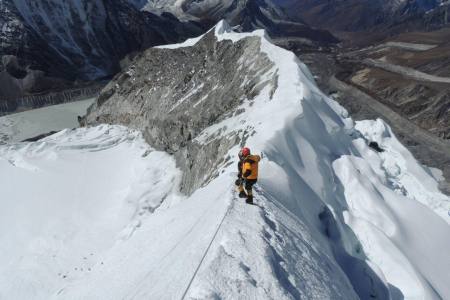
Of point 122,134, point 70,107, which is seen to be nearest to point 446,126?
point 122,134

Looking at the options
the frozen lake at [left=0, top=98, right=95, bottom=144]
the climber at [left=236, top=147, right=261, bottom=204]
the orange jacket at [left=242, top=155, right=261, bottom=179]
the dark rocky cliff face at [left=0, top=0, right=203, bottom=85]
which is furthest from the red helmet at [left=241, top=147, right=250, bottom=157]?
the dark rocky cliff face at [left=0, top=0, right=203, bottom=85]

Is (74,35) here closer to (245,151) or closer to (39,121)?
(39,121)

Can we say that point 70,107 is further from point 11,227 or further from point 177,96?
point 11,227

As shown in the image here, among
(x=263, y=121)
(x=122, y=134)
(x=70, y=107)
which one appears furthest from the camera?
(x=70, y=107)

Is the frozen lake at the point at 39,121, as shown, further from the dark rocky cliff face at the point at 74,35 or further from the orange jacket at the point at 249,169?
the orange jacket at the point at 249,169

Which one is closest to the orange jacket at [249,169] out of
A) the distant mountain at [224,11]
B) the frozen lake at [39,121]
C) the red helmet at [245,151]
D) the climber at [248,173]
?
the climber at [248,173]
